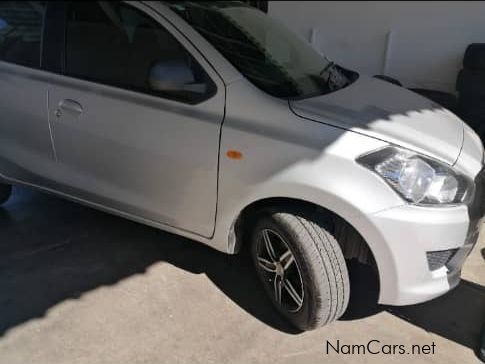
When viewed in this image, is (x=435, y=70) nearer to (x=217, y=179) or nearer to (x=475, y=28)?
(x=475, y=28)

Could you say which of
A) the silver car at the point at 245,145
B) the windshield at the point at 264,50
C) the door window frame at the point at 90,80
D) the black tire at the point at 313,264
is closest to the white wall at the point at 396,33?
the windshield at the point at 264,50

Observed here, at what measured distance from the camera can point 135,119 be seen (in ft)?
8.36

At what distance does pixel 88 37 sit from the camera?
2.81 m

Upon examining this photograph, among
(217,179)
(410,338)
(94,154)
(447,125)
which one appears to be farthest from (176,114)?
(410,338)

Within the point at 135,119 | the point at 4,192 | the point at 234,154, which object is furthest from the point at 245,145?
the point at 4,192

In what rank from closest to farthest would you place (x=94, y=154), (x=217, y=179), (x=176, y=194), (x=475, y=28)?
(x=217, y=179) < (x=176, y=194) < (x=94, y=154) < (x=475, y=28)

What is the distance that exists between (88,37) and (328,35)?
3020 millimetres

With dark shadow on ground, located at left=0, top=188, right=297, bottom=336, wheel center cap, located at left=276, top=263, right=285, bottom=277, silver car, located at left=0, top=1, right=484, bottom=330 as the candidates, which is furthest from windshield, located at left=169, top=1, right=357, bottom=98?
dark shadow on ground, located at left=0, top=188, right=297, bottom=336

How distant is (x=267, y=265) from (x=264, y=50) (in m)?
1.21

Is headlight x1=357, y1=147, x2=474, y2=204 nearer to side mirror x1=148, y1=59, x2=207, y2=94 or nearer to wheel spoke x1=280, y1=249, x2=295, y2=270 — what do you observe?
wheel spoke x1=280, y1=249, x2=295, y2=270

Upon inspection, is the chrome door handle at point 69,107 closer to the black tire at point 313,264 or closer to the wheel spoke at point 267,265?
the black tire at point 313,264

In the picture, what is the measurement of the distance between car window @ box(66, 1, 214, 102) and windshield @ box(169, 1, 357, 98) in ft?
0.61

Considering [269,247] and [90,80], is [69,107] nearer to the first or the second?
[90,80]

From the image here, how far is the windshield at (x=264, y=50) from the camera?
252cm
